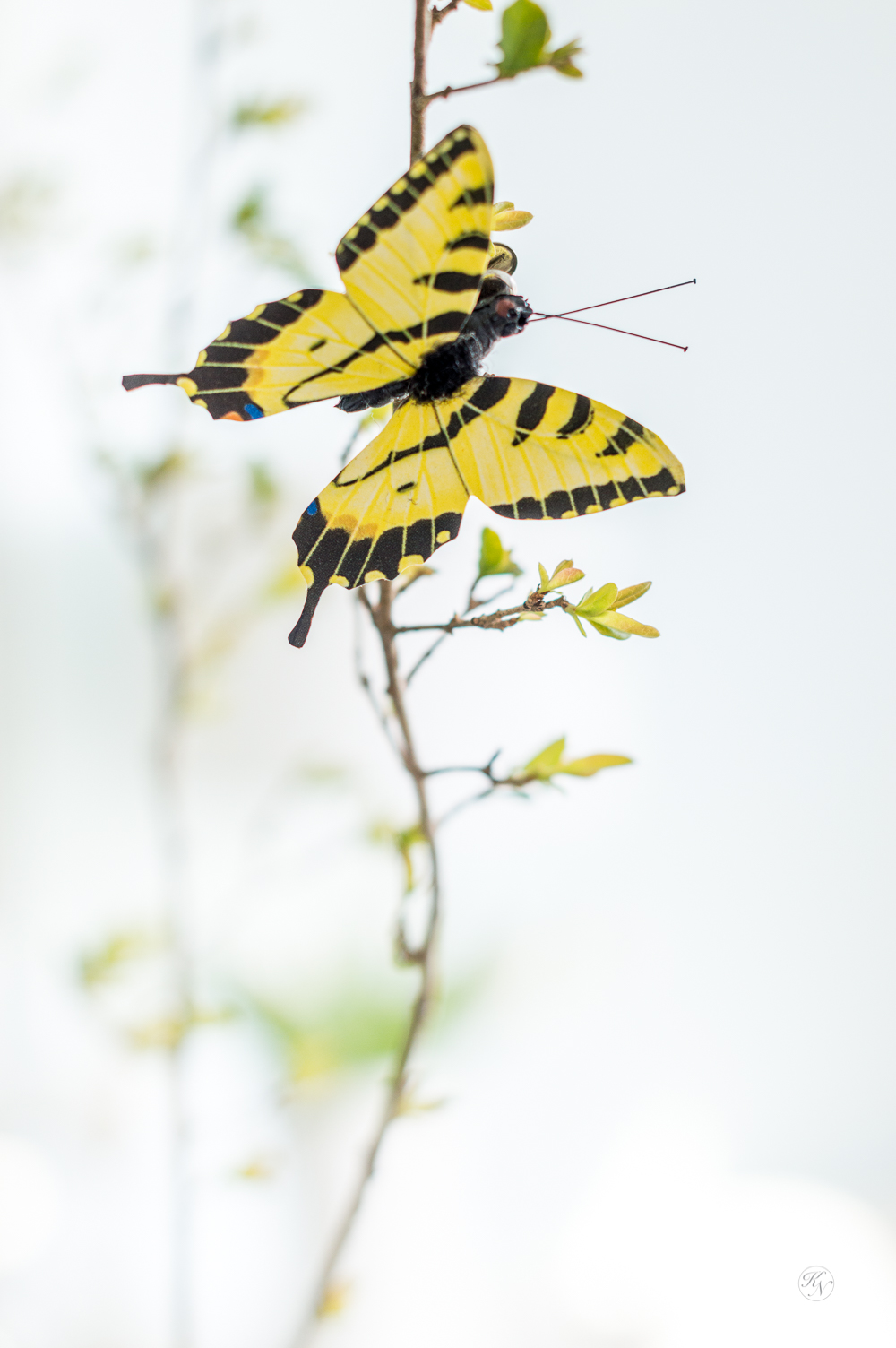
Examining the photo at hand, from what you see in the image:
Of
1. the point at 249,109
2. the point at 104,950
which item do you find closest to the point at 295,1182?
the point at 104,950

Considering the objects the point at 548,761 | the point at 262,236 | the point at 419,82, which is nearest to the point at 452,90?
the point at 419,82

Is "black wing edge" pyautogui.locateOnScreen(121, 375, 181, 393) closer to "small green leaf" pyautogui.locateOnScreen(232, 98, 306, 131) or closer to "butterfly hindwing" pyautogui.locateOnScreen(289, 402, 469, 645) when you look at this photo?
"butterfly hindwing" pyautogui.locateOnScreen(289, 402, 469, 645)

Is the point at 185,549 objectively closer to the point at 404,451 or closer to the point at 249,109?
the point at 249,109

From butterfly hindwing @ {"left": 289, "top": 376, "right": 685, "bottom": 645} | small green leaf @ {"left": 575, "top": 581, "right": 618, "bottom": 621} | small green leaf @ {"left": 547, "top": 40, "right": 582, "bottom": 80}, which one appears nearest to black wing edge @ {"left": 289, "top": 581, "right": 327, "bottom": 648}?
butterfly hindwing @ {"left": 289, "top": 376, "right": 685, "bottom": 645}

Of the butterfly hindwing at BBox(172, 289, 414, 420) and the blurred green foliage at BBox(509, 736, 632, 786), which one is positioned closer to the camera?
the butterfly hindwing at BBox(172, 289, 414, 420)

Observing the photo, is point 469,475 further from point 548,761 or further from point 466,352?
point 548,761
